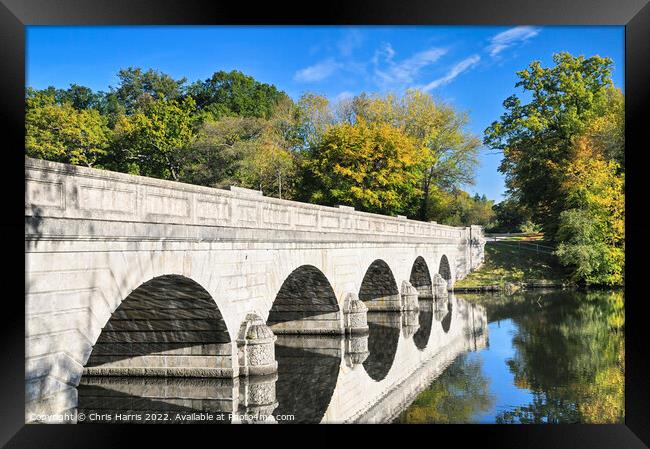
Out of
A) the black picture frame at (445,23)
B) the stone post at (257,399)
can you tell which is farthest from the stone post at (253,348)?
the black picture frame at (445,23)

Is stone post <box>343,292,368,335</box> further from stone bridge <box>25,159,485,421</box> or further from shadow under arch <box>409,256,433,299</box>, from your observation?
shadow under arch <box>409,256,433,299</box>

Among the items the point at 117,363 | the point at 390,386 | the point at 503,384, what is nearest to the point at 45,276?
the point at 117,363

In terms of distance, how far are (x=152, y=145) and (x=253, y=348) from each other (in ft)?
81.6

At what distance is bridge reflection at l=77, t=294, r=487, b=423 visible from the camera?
10.9 metres

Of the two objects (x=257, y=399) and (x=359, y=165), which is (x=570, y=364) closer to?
(x=257, y=399)

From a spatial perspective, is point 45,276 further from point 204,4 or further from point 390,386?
point 390,386

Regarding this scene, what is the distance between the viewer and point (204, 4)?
7.79 metres

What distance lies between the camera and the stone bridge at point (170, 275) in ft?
22.5

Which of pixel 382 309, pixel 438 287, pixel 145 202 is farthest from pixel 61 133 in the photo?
pixel 145 202

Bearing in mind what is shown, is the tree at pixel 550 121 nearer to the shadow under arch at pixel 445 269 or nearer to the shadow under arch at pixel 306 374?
the shadow under arch at pixel 445 269

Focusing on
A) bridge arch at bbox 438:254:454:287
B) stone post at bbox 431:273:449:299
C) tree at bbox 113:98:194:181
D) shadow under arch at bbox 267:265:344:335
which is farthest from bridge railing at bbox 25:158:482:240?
tree at bbox 113:98:194:181

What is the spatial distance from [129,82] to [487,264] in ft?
81.7

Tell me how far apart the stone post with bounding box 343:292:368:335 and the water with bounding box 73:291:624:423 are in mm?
276

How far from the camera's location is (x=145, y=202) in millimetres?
8711
